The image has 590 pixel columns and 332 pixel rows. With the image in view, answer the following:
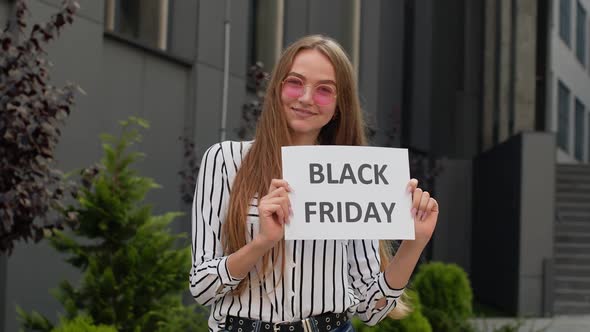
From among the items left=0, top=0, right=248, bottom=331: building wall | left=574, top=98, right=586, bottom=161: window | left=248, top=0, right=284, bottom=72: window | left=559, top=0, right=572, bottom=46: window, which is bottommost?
left=0, top=0, right=248, bottom=331: building wall

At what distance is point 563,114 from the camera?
1422 inches

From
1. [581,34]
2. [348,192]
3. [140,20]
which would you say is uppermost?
[581,34]

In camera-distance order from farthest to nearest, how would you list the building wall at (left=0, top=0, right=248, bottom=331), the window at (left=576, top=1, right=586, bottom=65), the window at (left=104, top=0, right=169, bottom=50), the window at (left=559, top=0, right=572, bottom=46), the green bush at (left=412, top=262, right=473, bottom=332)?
the window at (left=576, top=1, right=586, bottom=65) → the window at (left=559, top=0, right=572, bottom=46) → the window at (left=104, top=0, right=169, bottom=50) → the green bush at (left=412, top=262, right=473, bottom=332) → the building wall at (left=0, top=0, right=248, bottom=331)

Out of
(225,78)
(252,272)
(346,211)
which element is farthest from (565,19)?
(252,272)

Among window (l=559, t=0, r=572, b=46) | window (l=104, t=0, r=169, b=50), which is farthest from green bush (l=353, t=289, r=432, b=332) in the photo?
window (l=559, t=0, r=572, b=46)

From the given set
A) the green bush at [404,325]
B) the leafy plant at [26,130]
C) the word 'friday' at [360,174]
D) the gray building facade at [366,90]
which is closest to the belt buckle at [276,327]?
the word 'friday' at [360,174]

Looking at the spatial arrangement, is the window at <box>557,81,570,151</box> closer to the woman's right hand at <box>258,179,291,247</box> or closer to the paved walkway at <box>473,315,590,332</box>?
the paved walkway at <box>473,315,590,332</box>

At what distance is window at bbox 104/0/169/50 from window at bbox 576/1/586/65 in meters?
29.0

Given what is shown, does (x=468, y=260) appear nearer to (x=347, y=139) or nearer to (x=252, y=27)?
(x=252, y=27)

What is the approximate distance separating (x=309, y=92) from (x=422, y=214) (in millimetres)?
508

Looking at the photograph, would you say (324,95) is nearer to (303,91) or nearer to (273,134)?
(303,91)

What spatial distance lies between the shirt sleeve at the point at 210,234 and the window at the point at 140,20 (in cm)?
804

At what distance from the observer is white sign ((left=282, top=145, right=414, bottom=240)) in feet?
9.77

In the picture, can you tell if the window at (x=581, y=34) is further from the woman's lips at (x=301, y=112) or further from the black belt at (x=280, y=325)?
the black belt at (x=280, y=325)
